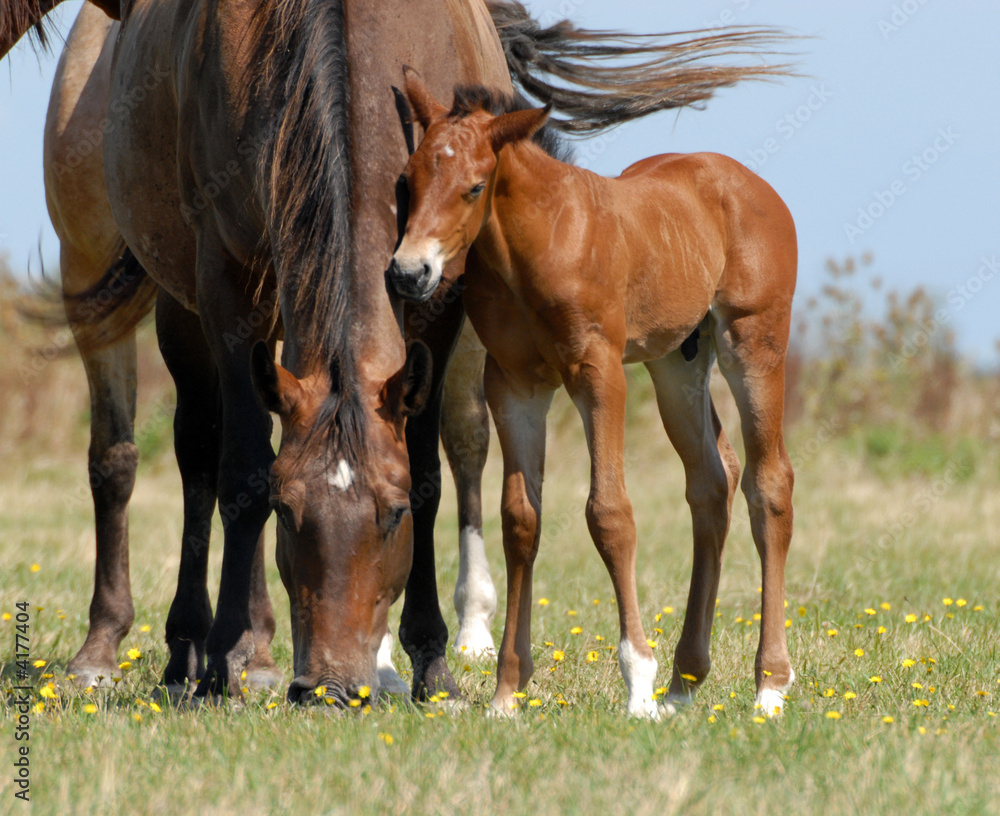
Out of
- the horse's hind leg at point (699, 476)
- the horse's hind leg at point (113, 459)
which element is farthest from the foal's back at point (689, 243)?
the horse's hind leg at point (113, 459)

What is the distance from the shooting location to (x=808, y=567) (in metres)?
7.09

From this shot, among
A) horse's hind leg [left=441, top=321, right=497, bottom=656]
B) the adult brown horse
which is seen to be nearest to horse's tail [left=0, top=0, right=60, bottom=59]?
the adult brown horse

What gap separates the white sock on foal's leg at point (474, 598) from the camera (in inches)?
211

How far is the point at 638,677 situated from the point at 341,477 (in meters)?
1.07

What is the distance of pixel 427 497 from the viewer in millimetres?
4008

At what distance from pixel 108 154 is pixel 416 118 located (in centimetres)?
226

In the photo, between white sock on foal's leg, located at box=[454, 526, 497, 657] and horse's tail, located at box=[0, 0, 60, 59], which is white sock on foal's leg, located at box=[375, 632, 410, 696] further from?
horse's tail, located at box=[0, 0, 60, 59]

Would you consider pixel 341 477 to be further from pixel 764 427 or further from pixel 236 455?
pixel 764 427

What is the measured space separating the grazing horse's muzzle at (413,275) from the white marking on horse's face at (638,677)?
1.19 metres

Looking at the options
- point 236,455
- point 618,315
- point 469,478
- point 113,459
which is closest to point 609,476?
point 618,315

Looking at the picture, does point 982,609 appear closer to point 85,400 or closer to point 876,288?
point 876,288

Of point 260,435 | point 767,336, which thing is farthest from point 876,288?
point 260,435

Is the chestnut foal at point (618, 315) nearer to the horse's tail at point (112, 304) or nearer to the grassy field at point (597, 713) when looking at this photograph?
the grassy field at point (597, 713)

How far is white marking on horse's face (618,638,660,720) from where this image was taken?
334cm
